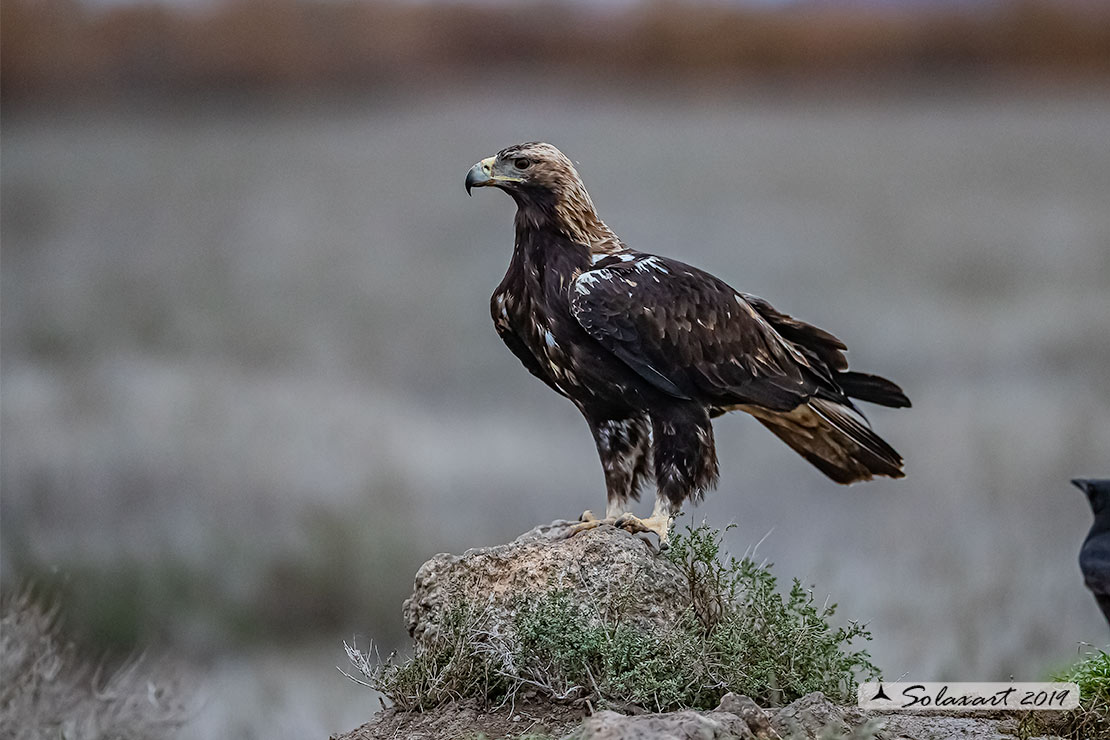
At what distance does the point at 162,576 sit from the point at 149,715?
6.14 feet

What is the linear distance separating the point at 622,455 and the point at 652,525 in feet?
0.99

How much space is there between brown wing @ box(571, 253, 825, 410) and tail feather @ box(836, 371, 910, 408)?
0.24 metres

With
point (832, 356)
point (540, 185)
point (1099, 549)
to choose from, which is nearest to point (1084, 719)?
point (1099, 549)

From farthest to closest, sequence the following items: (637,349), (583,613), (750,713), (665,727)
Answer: (637,349) < (583,613) < (750,713) < (665,727)

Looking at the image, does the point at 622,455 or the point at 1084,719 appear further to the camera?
the point at 622,455

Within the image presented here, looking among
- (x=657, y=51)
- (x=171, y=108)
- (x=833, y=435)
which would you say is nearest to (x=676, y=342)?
(x=833, y=435)

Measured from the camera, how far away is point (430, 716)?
11.6 feet

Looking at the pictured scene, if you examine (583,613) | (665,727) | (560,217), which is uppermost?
(560,217)

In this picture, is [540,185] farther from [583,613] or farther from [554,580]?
[583,613]

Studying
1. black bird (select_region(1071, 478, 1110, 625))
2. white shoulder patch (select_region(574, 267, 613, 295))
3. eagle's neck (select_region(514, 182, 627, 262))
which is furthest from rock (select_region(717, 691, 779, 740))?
black bird (select_region(1071, 478, 1110, 625))

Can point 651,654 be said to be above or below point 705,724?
above

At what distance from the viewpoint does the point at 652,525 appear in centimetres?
383

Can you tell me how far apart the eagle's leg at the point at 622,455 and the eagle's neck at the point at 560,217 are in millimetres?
565

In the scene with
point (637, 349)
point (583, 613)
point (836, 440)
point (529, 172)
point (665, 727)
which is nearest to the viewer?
point (665, 727)
